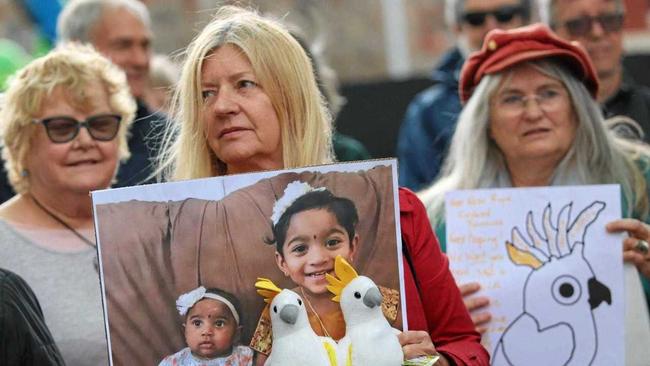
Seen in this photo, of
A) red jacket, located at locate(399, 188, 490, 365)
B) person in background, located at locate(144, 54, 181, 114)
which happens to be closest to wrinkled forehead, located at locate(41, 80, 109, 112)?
red jacket, located at locate(399, 188, 490, 365)

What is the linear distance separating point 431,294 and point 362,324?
334mm

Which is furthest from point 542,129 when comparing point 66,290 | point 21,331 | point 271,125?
point 21,331

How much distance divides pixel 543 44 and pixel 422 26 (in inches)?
403

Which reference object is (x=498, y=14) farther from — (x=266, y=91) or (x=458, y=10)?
(x=266, y=91)

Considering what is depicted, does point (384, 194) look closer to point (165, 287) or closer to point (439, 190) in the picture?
point (165, 287)

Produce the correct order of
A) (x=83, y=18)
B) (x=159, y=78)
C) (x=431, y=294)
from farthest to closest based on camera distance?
1. (x=159, y=78)
2. (x=83, y=18)
3. (x=431, y=294)

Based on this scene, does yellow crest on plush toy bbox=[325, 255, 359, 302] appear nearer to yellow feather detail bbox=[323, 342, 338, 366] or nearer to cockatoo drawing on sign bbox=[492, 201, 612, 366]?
yellow feather detail bbox=[323, 342, 338, 366]

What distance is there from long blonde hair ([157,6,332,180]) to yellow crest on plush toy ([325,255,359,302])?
0.37 meters

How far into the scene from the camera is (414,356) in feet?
8.83

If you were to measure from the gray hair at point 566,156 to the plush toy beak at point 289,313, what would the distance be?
1.23 m

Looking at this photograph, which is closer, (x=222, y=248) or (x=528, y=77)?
(x=222, y=248)

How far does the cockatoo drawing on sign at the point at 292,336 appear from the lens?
260cm

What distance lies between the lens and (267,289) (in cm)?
263

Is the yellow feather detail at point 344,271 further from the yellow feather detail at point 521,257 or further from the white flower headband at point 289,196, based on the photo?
the yellow feather detail at point 521,257
